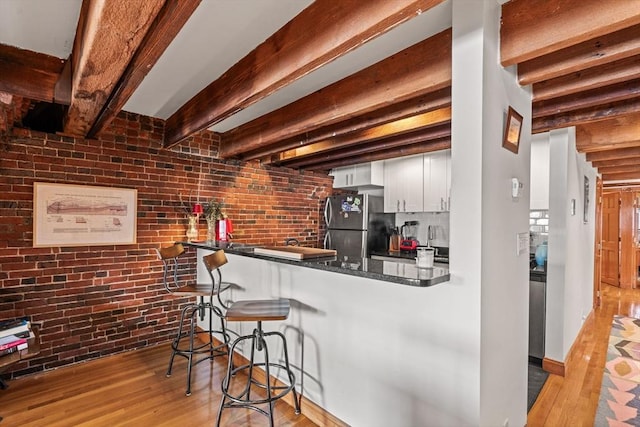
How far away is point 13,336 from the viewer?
2.41m

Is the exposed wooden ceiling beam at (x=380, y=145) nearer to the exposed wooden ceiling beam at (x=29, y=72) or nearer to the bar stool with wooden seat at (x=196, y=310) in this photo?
the bar stool with wooden seat at (x=196, y=310)

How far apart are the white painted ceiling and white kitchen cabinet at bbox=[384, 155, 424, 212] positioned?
7.81ft

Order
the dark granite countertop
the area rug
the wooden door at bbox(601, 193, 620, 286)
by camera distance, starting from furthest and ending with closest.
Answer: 1. the wooden door at bbox(601, 193, 620, 286)
2. the area rug
3. the dark granite countertop

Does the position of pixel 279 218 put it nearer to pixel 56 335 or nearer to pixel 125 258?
pixel 125 258

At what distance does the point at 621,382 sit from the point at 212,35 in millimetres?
4163

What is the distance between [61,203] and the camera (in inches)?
117

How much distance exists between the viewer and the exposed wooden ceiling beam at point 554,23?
4.21 feet

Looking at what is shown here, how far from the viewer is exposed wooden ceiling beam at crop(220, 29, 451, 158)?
72.9 inches

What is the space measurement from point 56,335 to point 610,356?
537 centimetres

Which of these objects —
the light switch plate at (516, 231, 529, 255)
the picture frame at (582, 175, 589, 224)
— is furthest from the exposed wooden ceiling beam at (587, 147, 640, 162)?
the light switch plate at (516, 231, 529, 255)

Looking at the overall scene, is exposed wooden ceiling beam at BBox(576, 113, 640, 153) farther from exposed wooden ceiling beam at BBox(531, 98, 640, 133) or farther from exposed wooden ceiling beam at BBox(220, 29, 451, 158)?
exposed wooden ceiling beam at BBox(220, 29, 451, 158)

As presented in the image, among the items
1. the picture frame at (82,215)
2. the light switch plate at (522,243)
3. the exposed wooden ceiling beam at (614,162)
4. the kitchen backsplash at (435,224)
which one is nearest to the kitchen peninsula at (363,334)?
the light switch plate at (522,243)

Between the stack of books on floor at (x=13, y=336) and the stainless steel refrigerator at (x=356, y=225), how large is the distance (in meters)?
3.39

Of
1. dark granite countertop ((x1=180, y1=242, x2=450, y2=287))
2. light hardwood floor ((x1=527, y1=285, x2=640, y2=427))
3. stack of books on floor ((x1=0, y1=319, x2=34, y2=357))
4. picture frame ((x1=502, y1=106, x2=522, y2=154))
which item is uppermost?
picture frame ((x1=502, y1=106, x2=522, y2=154))
